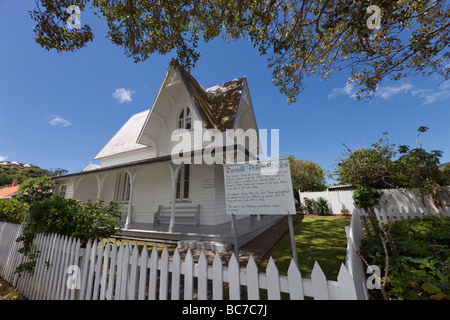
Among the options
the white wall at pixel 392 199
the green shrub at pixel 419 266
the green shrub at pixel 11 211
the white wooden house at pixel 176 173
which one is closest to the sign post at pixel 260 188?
the green shrub at pixel 419 266

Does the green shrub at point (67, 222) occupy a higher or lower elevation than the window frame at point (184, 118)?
lower

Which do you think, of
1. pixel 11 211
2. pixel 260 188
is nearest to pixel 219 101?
pixel 260 188

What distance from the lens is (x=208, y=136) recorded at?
954 centimetres

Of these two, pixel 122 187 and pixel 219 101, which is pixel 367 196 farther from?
pixel 122 187

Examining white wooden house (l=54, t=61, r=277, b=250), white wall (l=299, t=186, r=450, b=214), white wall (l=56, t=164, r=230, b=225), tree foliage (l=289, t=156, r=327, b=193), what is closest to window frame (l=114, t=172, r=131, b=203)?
white wooden house (l=54, t=61, r=277, b=250)

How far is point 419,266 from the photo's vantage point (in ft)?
7.73

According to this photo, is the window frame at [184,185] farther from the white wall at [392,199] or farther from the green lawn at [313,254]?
the white wall at [392,199]

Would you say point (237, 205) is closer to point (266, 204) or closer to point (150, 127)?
point (266, 204)

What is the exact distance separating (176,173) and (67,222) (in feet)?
15.4

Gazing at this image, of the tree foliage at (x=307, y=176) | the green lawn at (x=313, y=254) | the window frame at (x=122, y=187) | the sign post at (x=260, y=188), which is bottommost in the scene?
the green lawn at (x=313, y=254)

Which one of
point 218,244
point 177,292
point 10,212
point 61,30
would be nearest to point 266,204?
point 177,292

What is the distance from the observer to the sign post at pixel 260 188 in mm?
2668
